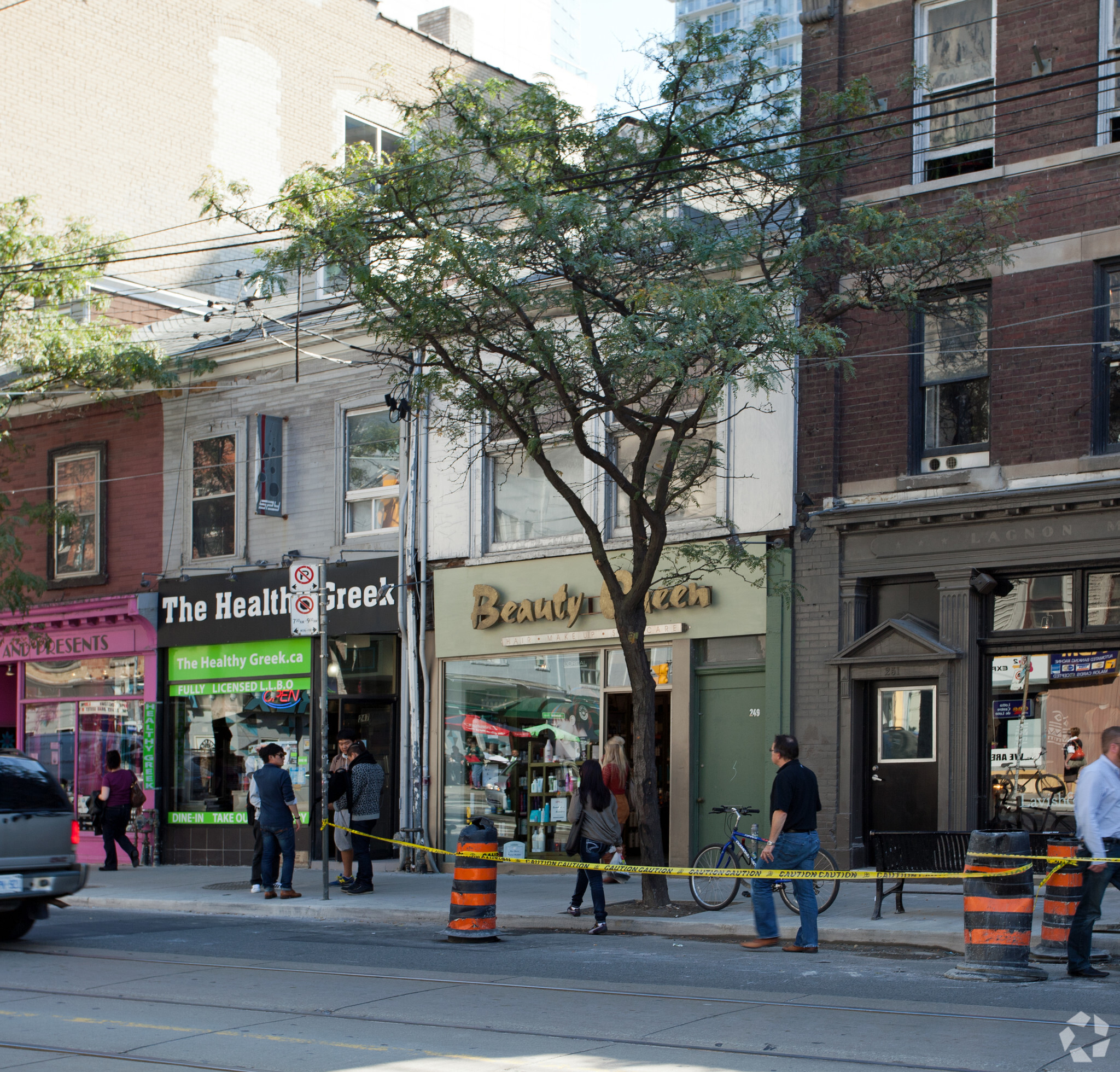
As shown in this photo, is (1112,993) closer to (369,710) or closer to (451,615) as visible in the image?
(451,615)

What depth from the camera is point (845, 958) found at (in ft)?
36.5

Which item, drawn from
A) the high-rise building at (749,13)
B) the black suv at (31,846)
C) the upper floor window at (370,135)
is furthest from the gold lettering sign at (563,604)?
the high-rise building at (749,13)

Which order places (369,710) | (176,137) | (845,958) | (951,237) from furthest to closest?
(176,137) → (369,710) → (951,237) → (845,958)

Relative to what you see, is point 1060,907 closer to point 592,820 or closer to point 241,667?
point 592,820

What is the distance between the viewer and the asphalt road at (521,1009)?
24.3 ft

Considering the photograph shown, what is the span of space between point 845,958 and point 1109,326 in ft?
25.0

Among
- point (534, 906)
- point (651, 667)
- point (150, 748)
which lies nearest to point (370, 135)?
point (150, 748)

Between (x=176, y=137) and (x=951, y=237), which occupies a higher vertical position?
(x=176, y=137)

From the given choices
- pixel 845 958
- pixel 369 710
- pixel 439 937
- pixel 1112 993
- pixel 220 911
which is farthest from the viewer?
pixel 369 710

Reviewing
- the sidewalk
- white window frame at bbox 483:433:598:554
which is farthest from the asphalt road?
white window frame at bbox 483:433:598:554

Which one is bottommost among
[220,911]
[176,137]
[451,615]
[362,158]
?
[220,911]

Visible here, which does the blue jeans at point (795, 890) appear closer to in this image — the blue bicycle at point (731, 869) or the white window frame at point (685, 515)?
the blue bicycle at point (731, 869)

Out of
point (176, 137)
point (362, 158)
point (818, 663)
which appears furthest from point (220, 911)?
point (176, 137)

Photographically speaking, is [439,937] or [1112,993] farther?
[439,937]
